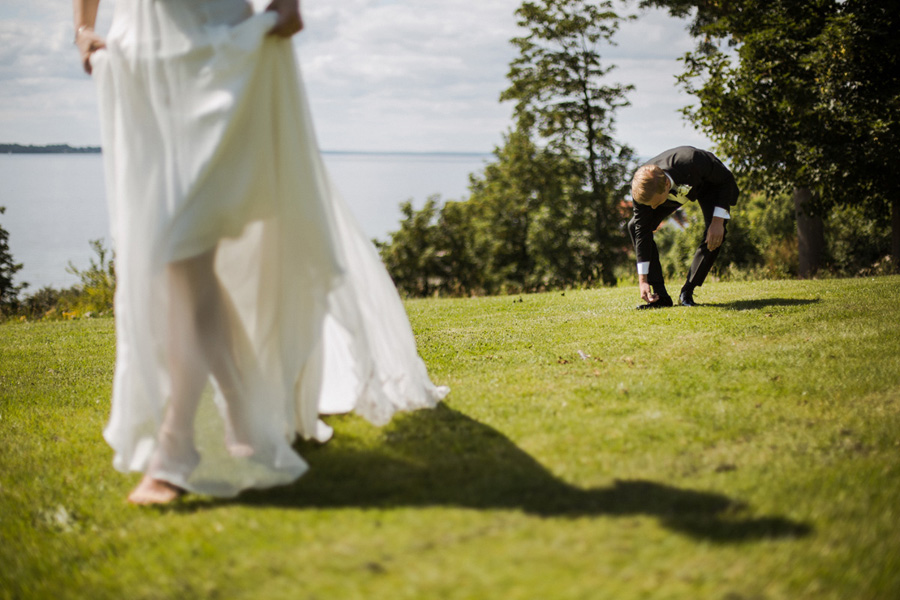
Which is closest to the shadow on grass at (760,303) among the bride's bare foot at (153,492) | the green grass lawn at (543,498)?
the green grass lawn at (543,498)

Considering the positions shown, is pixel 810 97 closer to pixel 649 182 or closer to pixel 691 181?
pixel 691 181

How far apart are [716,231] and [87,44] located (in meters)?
6.69

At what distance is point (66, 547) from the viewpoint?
9.27 feet

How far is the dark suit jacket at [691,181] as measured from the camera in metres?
7.87

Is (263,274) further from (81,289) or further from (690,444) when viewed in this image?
(81,289)

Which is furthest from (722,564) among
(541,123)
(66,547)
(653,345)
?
(541,123)

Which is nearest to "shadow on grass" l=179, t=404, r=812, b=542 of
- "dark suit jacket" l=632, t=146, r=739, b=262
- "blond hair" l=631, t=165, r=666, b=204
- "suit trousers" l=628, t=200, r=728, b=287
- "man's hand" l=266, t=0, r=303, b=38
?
"man's hand" l=266, t=0, r=303, b=38

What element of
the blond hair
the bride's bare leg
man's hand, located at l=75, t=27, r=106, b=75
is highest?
man's hand, located at l=75, t=27, r=106, b=75

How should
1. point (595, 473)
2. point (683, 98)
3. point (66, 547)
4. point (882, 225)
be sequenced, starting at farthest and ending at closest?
point (882, 225), point (683, 98), point (595, 473), point (66, 547)

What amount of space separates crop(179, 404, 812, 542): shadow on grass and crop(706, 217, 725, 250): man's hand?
5.23m

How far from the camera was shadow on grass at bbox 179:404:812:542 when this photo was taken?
2623 mm

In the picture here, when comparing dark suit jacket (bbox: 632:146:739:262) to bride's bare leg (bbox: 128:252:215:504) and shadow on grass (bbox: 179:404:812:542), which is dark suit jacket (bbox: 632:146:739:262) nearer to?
shadow on grass (bbox: 179:404:812:542)

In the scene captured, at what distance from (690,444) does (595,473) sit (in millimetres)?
654

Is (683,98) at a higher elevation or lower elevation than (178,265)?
higher
